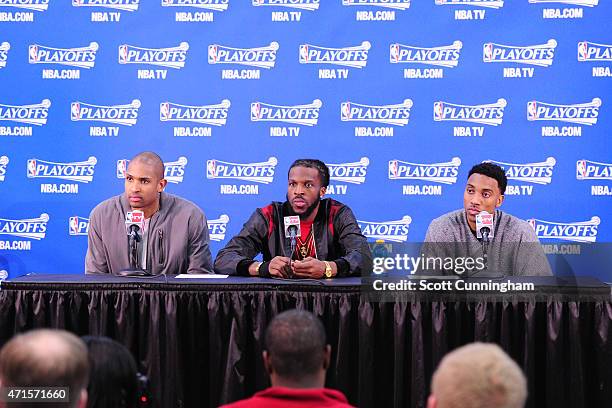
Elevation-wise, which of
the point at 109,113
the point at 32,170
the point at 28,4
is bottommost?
the point at 32,170

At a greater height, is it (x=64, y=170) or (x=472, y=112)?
(x=472, y=112)

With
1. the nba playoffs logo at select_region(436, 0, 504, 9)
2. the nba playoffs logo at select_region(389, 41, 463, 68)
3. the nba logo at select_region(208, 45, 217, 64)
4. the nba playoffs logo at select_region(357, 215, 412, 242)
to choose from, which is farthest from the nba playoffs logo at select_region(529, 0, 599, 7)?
the nba logo at select_region(208, 45, 217, 64)

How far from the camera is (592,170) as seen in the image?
6.72 meters

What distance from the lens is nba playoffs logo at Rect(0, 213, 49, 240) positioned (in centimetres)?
700

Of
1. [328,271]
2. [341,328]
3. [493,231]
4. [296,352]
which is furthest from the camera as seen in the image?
[493,231]

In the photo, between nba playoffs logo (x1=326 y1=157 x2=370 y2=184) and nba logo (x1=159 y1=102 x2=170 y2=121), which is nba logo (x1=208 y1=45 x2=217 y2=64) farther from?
nba playoffs logo (x1=326 y1=157 x2=370 y2=184)

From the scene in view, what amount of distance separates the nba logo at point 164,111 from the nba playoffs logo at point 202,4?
30.3 inches

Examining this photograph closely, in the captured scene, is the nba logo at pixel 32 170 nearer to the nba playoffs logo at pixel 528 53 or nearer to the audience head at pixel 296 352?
the nba playoffs logo at pixel 528 53

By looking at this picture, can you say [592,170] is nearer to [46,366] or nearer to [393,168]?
[393,168]

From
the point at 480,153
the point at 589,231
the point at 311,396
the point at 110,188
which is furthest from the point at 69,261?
the point at 311,396

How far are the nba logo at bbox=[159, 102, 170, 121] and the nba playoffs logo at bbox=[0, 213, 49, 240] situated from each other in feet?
3.92

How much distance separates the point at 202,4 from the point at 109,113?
3.65ft

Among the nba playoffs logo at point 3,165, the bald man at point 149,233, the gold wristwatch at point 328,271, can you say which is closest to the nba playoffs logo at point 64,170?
the nba playoffs logo at point 3,165

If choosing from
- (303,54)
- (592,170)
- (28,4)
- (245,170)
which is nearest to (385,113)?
(303,54)
